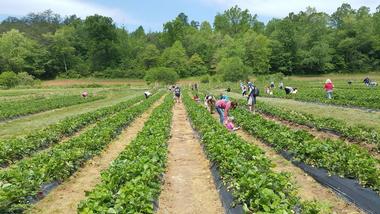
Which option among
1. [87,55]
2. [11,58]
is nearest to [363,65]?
[87,55]

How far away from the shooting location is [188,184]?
34.2ft

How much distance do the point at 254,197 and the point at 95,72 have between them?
105 m

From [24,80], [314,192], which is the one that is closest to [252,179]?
[314,192]

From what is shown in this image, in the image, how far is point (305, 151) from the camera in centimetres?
1141

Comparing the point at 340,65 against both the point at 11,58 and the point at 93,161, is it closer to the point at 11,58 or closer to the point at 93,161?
the point at 11,58

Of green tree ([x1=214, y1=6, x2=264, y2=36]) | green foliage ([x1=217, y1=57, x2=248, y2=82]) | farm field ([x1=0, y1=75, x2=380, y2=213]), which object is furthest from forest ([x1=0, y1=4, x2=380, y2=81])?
farm field ([x1=0, y1=75, x2=380, y2=213])

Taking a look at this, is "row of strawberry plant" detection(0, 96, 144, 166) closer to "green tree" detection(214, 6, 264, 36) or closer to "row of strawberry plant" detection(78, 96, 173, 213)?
"row of strawberry plant" detection(78, 96, 173, 213)

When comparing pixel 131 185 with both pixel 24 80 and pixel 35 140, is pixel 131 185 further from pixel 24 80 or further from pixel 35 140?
pixel 24 80

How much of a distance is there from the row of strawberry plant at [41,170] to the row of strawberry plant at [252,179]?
13.3 ft

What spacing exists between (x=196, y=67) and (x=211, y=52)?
39.2ft

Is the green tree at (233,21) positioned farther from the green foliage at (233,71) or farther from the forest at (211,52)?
the green foliage at (233,71)

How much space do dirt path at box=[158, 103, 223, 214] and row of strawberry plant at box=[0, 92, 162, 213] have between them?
2671 mm

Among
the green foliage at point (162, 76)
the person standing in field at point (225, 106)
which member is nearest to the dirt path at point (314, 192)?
the person standing in field at point (225, 106)

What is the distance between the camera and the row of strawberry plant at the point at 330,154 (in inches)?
341
